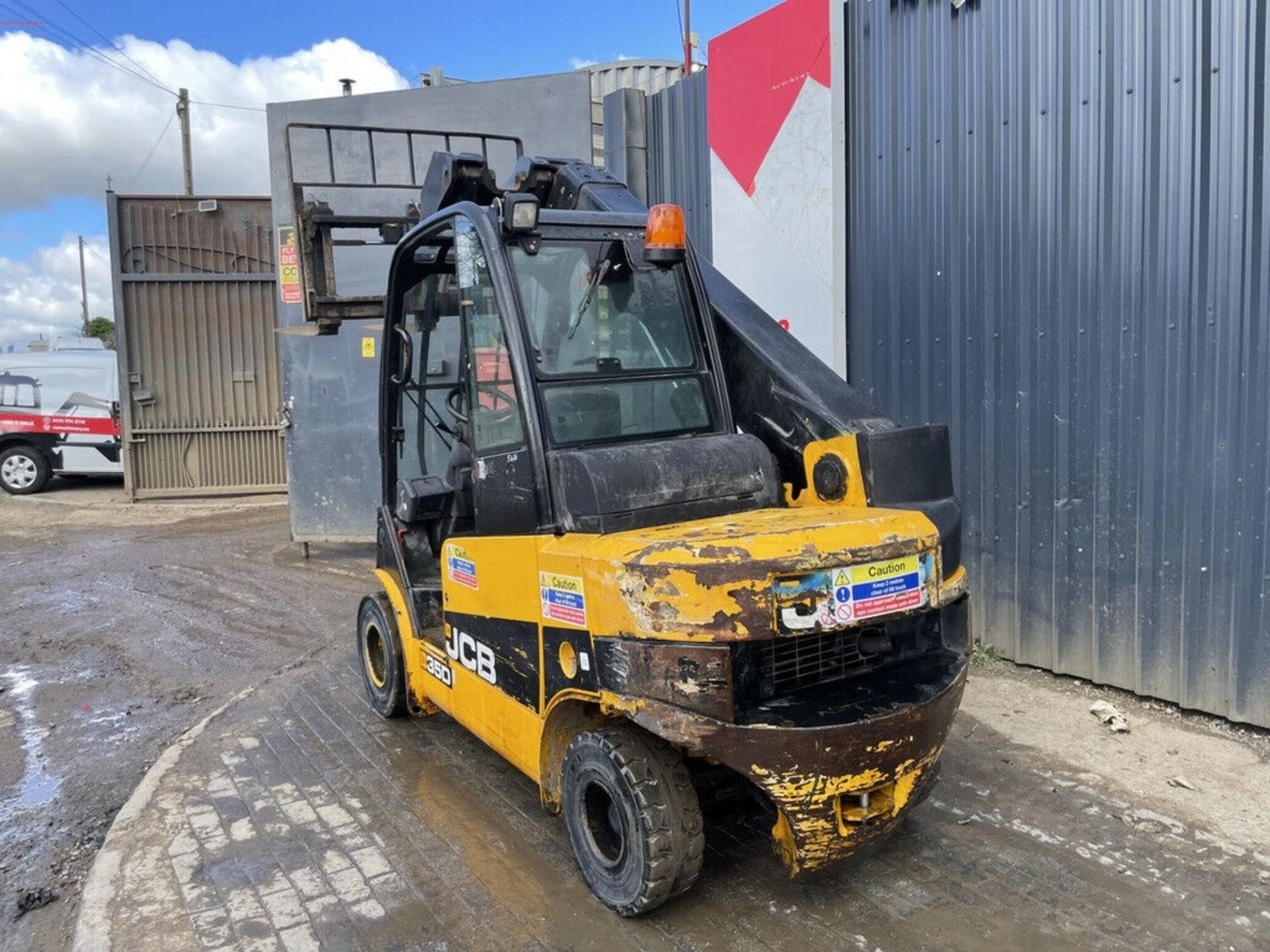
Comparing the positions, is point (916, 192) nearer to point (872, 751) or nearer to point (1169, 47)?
point (1169, 47)

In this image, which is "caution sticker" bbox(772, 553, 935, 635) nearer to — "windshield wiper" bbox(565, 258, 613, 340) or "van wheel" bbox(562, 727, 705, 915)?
"van wheel" bbox(562, 727, 705, 915)

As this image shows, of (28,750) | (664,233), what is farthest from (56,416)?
(664,233)

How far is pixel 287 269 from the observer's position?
10.1 meters

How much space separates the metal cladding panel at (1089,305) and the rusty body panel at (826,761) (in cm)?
256

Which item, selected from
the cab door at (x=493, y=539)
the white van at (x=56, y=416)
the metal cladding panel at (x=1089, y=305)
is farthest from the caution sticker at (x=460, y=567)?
the white van at (x=56, y=416)

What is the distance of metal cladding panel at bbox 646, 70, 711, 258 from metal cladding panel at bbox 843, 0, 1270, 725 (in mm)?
1641

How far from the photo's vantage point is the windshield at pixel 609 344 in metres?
3.74

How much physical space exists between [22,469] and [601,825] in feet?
53.4

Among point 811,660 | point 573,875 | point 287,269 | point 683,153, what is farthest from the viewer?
point 287,269

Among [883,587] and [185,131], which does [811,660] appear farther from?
[185,131]

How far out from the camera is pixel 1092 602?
5.44 m

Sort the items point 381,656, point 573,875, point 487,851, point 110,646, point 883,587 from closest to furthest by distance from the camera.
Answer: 1. point 883,587
2. point 573,875
3. point 487,851
4. point 381,656
5. point 110,646

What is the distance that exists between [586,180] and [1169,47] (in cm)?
299

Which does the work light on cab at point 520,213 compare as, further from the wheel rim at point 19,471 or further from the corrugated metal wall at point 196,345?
the wheel rim at point 19,471
